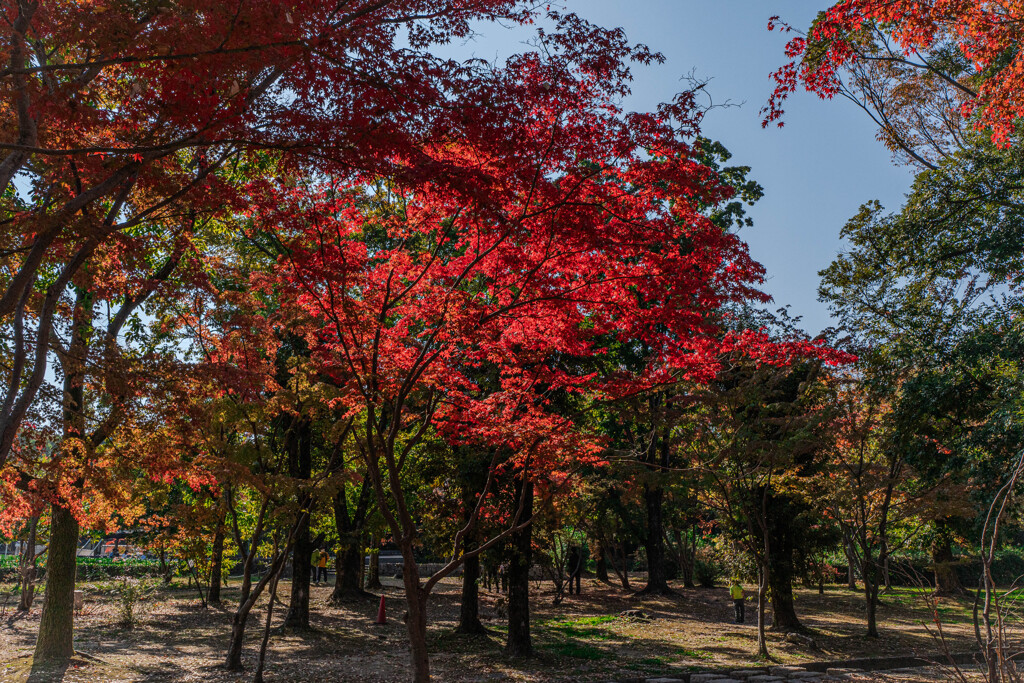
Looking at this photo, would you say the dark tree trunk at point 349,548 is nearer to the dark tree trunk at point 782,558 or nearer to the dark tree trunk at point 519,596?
the dark tree trunk at point 519,596

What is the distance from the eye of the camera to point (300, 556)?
1541 cm

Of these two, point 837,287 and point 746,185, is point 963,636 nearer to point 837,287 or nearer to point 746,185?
point 837,287

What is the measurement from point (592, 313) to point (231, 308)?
6.44 meters

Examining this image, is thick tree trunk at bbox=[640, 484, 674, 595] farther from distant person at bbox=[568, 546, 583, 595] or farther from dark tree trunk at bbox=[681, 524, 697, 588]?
dark tree trunk at bbox=[681, 524, 697, 588]

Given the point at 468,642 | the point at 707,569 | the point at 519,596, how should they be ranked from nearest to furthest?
the point at 519,596, the point at 468,642, the point at 707,569

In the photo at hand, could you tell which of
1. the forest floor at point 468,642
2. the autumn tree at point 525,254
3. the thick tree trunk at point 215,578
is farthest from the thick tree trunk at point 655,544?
the autumn tree at point 525,254

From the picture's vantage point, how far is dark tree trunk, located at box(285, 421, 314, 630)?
15.0 m

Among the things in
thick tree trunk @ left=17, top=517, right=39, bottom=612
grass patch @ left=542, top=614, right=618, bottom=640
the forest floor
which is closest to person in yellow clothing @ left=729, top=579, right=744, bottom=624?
the forest floor

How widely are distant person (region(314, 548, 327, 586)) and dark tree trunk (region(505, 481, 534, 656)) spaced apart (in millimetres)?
16714

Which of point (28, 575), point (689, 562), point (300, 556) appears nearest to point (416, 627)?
point (300, 556)

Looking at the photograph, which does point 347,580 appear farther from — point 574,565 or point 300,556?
point 574,565

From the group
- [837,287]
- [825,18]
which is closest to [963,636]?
[837,287]

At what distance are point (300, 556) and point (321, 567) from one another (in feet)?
46.6

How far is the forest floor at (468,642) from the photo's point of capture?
1049 centimetres
